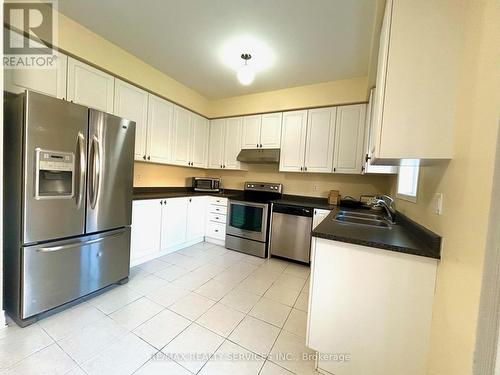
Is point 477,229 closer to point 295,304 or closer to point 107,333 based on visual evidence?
point 295,304

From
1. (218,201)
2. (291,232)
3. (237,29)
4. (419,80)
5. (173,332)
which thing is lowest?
(173,332)

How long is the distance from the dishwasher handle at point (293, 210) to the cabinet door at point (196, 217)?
1332mm

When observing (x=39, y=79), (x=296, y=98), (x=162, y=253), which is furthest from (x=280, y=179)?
(x=39, y=79)

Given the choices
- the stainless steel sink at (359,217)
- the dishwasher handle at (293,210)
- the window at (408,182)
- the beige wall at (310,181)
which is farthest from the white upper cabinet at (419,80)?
the beige wall at (310,181)

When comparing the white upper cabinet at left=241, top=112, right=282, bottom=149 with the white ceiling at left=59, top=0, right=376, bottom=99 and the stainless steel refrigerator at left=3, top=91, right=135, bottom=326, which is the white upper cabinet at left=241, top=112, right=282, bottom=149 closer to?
the white ceiling at left=59, top=0, right=376, bottom=99

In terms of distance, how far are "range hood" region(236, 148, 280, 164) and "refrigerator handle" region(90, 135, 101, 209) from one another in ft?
7.37

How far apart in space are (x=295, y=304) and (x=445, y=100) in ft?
6.39

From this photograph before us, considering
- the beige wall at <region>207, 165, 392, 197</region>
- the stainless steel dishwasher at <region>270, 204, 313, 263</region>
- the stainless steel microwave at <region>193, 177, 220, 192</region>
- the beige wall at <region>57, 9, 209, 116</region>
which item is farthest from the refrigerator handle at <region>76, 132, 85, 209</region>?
the beige wall at <region>207, 165, 392, 197</region>

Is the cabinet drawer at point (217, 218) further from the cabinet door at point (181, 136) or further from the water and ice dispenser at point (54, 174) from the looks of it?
the water and ice dispenser at point (54, 174)

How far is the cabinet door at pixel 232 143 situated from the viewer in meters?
3.85

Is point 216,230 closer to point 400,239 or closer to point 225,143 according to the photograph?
point 225,143

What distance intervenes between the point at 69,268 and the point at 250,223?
218 centimetres

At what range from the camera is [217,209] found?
11.9 feet

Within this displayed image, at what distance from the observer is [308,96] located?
3.19 metres
